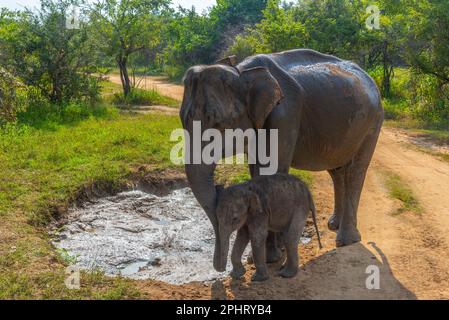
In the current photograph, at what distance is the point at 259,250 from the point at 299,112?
1.35 m

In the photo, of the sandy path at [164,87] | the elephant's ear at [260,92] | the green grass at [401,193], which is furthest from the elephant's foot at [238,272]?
the sandy path at [164,87]

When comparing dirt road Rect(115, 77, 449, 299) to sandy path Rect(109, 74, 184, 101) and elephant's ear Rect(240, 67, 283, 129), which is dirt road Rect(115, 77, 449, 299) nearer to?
elephant's ear Rect(240, 67, 283, 129)

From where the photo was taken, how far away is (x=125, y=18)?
20.5 metres

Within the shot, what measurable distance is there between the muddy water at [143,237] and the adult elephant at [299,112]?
1.21 meters

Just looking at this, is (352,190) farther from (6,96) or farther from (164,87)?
(164,87)

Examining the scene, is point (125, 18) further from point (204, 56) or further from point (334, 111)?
point (334, 111)

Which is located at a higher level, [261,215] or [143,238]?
[261,215]

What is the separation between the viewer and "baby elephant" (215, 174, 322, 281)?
4.42 meters

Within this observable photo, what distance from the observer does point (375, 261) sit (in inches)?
219

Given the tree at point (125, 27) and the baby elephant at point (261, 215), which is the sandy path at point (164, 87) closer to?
the tree at point (125, 27)

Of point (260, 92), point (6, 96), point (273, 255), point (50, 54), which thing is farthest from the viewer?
point (50, 54)

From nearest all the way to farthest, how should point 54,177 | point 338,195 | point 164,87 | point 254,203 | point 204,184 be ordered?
point 204,184 → point 254,203 → point 338,195 → point 54,177 → point 164,87

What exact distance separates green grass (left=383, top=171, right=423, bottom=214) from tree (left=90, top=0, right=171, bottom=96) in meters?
13.0

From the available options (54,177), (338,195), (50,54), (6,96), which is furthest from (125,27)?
(338,195)
